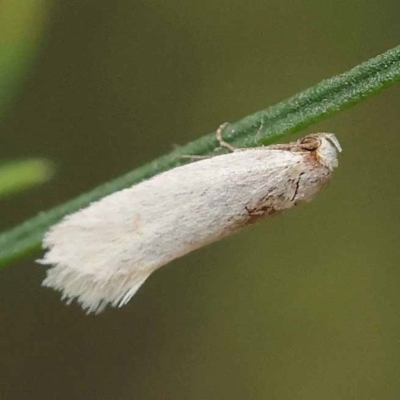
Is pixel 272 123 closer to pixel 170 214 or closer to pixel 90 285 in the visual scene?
pixel 170 214

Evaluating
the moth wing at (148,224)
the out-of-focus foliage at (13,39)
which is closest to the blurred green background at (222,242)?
the out-of-focus foliage at (13,39)

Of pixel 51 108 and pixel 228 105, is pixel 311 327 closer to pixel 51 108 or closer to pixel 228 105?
pixel 228 105

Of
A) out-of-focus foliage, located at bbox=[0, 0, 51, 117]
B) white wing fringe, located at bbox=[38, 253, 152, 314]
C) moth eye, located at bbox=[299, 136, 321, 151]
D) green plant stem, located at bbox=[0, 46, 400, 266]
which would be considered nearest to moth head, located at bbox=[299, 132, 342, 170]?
moth eye, located at bbox=[299, 136, 321, 151]

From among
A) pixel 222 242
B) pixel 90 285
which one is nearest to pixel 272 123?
pixel 90 285

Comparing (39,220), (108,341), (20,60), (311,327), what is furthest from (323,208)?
(39,220)

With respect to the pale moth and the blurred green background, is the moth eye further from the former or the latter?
the blurred green background

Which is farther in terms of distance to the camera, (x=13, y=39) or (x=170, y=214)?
(x=13, y=39)

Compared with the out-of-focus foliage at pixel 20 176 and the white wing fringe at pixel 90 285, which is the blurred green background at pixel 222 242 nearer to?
the out-of-focus foliage at pixel 20 176
